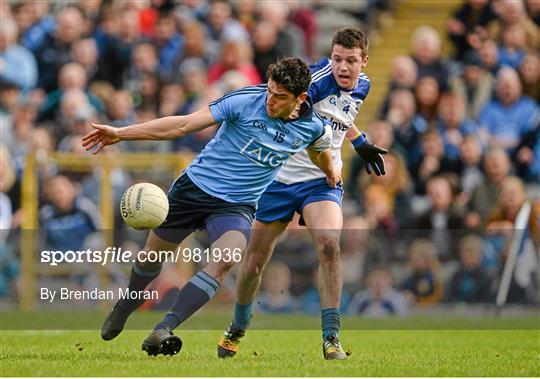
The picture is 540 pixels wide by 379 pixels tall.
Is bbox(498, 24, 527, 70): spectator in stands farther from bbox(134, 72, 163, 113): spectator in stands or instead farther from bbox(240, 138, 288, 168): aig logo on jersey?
bbox(240, 138, 288, 168): aig logo on jersey

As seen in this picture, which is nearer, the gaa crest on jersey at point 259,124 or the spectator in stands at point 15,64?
the gaa crest on jersey at point 259,124

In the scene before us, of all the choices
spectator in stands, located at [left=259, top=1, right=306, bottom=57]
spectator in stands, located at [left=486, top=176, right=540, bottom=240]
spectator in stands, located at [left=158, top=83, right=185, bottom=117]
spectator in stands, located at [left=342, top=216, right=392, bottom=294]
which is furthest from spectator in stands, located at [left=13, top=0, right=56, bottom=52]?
spectator in stands, located at [left=486, top=176, right=540, bottom=240]

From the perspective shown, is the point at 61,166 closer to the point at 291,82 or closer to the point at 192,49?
the point at 192,49

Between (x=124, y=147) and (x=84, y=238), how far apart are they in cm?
231

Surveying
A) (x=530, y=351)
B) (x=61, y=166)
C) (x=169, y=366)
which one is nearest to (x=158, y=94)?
(x=61, y=166)

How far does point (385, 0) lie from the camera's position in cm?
2225

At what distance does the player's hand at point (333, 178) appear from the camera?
10.6m

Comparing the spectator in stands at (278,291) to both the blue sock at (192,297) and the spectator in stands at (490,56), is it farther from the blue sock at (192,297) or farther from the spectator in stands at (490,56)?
the blue sock at (192,297)

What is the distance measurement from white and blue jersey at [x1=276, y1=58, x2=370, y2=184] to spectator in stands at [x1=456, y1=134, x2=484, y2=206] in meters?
7.19

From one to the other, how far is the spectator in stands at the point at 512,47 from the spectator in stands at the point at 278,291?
194 inches

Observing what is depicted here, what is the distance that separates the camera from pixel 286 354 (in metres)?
10.7

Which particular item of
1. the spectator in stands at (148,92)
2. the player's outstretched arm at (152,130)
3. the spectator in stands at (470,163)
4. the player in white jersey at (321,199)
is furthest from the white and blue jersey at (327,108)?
the spectator in stands at (148,92)

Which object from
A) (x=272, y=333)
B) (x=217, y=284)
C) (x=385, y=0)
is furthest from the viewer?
(x=385, y=0)

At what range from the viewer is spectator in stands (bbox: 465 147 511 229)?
17438 millimetres
